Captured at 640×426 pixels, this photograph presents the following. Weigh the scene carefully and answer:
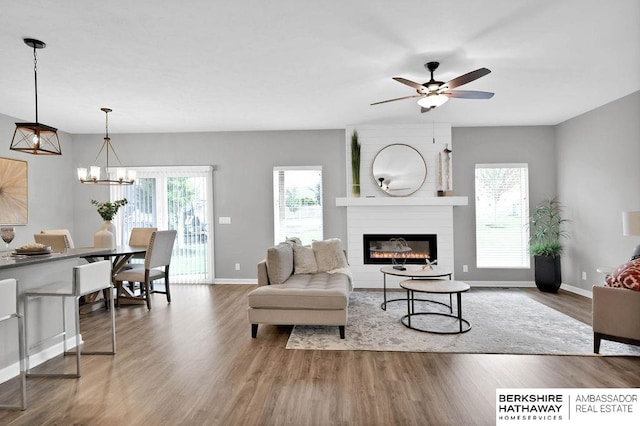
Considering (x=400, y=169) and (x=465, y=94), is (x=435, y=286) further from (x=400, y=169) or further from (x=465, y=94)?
(x=400, y=169)

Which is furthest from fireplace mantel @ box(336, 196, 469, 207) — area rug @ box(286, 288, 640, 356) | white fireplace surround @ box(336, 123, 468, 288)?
area rug @ box(286, 288, 640, 356)

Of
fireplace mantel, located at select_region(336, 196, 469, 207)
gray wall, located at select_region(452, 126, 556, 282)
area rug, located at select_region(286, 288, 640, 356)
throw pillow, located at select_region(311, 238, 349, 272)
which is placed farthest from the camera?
gray wall, located at select_region(452, 126, 556, 282)

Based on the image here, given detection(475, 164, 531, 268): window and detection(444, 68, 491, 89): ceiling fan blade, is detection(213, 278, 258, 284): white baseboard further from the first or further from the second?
detection(444, 68, 491, 89): ceiling fan blade

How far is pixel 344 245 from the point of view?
6012mm

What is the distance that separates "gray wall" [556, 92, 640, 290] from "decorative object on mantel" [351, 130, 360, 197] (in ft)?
11.0

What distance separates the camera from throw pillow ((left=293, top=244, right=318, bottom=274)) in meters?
4.54

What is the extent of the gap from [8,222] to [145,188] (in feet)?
6.36

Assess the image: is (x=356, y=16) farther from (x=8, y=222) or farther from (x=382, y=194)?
(x=8, y=222)

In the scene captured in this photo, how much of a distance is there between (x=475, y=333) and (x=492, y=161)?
11.5ft

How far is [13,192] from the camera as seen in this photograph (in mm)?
5086

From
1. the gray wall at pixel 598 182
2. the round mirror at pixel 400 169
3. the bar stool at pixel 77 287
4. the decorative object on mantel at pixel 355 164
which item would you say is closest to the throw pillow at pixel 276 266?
the bar stool at pixel 77 287

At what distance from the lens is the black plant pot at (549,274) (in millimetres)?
5328

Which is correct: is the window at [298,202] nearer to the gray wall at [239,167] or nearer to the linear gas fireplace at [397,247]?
the gray wall at [239,167]

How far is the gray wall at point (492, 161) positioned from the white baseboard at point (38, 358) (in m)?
5.53
